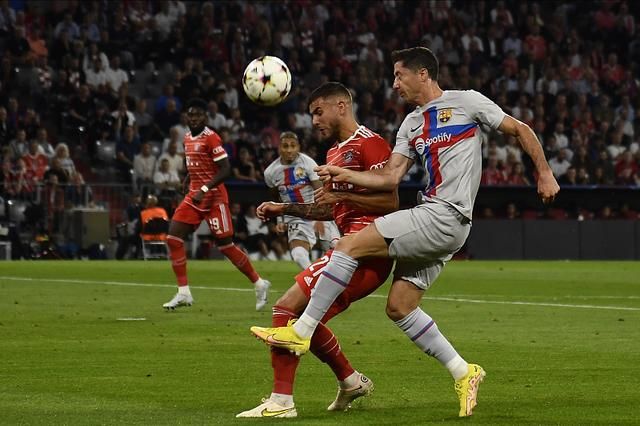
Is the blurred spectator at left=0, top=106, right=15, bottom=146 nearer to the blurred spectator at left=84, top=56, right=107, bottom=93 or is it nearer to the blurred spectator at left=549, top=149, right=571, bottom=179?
the blurred spectator at left=84, top=56, right=107, bottom=93

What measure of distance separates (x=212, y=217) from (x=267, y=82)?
5.10 m

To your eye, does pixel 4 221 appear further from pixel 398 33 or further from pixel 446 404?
pixel 446 404

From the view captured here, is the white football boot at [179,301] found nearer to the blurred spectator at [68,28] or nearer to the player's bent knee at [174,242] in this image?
the player's bent knee at [174,242]

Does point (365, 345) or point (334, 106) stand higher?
point (334, 106)

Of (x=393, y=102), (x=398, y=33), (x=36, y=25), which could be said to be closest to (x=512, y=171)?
(x=393, y=102)

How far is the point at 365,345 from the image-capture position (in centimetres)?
1296

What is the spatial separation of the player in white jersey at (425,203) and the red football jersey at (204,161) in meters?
9.39

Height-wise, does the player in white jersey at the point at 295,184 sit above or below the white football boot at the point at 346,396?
above

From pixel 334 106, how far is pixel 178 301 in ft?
28.1

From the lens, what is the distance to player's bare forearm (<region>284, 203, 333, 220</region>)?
9.12 metres

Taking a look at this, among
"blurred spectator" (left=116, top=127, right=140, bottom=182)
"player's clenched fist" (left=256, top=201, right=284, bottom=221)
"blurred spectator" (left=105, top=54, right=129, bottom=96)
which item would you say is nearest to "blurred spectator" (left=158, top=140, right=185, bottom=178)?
"blurred spectator" (left=116, top=127, right=140, bottom=182)

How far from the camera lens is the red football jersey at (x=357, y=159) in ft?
29.0

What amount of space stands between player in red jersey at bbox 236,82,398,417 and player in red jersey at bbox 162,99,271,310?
8.79 m

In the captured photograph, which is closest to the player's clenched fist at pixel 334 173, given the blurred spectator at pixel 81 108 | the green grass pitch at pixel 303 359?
the green grass pitch at pixel 303 359
